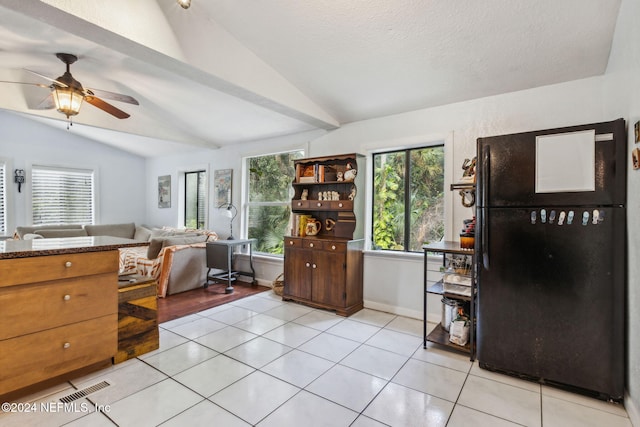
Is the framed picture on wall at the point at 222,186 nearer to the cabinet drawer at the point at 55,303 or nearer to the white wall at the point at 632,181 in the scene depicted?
the cabinet drawer at the point at 55,303

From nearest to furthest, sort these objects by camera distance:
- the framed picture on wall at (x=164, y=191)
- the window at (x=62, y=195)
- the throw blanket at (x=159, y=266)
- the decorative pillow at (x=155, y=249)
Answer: the throw blanket at (x=159, y=266)
the decorative pillow at (x=155, y=249)
the window at (x=62, y=195)
the framed picture on wall at (x=164, y=191)

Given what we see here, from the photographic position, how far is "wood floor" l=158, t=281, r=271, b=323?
359 cm

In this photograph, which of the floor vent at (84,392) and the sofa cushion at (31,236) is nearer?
the floor vent at (84,392)

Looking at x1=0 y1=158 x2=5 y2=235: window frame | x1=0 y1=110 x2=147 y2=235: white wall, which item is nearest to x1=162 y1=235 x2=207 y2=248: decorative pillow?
x1=0 y1=110 x2=147 y2=235: white wall

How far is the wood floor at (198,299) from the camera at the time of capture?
3588mm

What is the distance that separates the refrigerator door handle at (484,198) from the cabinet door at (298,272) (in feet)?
6.48

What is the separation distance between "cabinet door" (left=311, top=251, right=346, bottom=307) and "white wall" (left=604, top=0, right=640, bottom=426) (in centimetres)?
229

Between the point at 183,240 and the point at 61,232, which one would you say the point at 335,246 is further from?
the point at 61,232

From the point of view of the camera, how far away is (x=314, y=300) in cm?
372

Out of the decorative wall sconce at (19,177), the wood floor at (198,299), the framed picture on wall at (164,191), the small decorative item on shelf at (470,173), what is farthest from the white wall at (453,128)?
the decorative wall sconce at (19,177)

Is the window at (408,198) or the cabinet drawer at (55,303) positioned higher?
the window at (408,198)

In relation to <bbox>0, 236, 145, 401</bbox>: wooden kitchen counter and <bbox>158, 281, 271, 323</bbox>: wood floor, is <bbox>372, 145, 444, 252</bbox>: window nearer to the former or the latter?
<bbox>158, 281, 271, 323</bbox>: wood floor

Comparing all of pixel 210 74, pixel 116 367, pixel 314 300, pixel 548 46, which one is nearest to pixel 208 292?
pixel 314 300

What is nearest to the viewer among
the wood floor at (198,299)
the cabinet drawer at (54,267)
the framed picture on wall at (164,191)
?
the cabinet drawer at (54,267)
